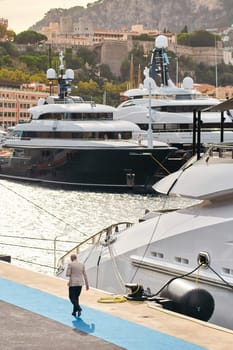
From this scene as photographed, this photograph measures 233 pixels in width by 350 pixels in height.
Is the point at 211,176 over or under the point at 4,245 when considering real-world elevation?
over

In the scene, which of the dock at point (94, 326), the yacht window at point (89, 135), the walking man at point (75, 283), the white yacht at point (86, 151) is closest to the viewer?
the dock at point (94, 326)

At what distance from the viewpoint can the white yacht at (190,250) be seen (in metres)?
13.2

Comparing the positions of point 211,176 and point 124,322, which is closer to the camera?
point 124,322

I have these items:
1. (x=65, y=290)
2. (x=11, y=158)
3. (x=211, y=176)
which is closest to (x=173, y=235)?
(x=211, y=176)

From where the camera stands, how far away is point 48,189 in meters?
55.1

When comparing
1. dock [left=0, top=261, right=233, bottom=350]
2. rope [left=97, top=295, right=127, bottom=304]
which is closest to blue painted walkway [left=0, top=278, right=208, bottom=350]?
dock [left=0, top=261, right=233, bottom=350]

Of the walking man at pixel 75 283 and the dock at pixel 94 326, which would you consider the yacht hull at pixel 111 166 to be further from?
the walking man at pixel 75 283

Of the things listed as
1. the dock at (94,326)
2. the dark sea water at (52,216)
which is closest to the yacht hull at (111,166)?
the dark sea water at (52,216)

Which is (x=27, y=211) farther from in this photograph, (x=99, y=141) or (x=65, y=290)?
(x=65, y=290)

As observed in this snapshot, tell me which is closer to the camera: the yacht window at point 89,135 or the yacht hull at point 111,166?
the yacht hull at point 111,166

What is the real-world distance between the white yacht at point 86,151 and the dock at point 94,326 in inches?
1484

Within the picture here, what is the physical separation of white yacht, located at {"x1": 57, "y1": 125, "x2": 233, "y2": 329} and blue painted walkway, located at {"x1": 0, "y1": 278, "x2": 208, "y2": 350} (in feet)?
4.00

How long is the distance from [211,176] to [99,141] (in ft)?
134

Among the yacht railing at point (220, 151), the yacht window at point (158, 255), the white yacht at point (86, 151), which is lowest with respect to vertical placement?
the white yacht at point (86, 151)
